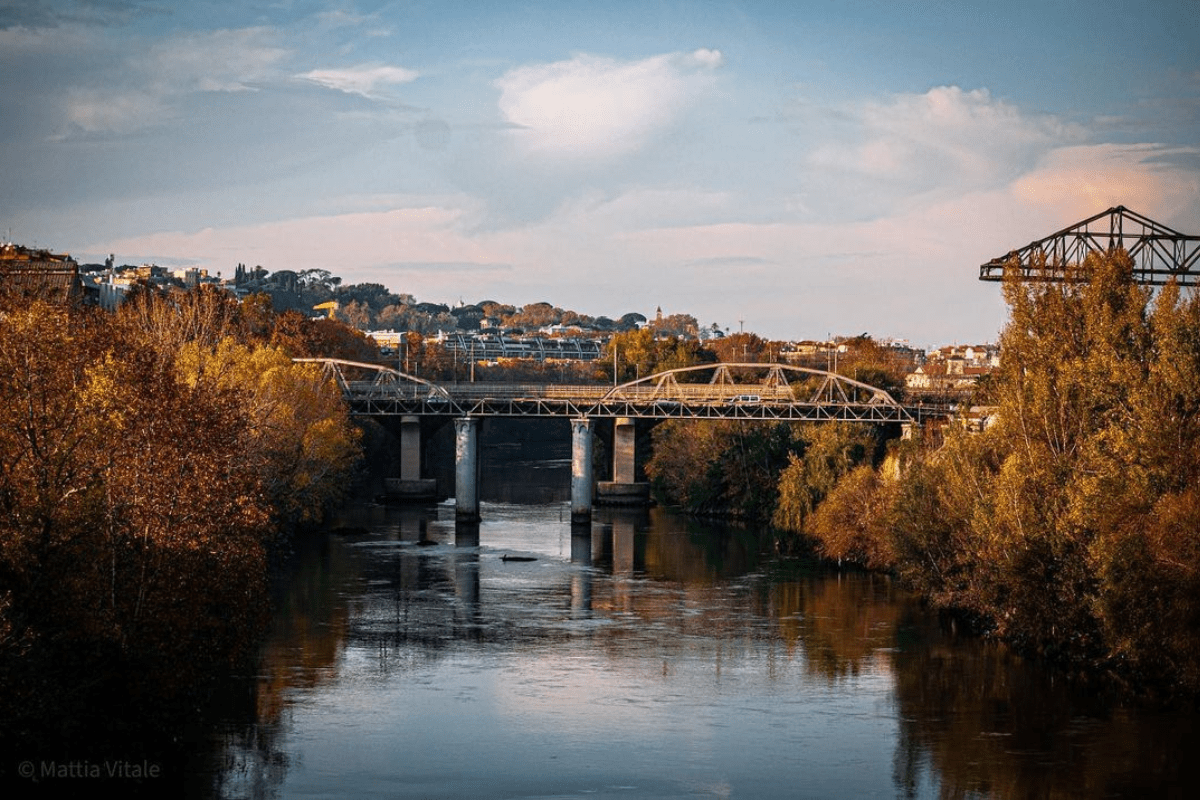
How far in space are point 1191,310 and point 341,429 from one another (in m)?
49.2

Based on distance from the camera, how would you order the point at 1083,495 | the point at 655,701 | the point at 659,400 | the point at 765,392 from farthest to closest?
the point at 659,400, the point at 765,392, the point at 1083,495, the point at 655,701

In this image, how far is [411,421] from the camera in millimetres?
105000

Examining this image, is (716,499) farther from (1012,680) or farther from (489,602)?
(1012,680)

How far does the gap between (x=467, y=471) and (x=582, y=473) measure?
709cm

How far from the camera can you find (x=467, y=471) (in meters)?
90.6

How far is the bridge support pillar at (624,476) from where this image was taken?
10344cm

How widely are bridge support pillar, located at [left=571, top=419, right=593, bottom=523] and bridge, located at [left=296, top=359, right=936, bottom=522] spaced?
0.06 metres

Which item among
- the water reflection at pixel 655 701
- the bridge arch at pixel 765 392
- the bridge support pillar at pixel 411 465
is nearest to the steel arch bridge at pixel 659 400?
the bridge arch at pixel 765 392

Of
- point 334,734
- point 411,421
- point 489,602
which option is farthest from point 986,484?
point 411,421

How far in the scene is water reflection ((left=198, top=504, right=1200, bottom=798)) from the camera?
3316 cm

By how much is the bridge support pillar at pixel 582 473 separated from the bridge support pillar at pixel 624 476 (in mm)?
7685

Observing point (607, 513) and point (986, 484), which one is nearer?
point (986, 484)

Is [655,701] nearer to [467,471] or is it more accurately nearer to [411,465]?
[467,471]

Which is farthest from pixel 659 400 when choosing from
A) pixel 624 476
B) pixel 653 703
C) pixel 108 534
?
pixel 108 534
